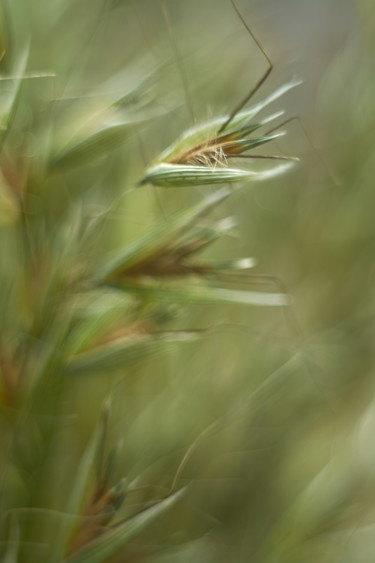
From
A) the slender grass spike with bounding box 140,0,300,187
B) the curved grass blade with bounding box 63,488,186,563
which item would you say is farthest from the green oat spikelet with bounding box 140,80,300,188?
the curved grass blade with bounding box 63,488,186,563

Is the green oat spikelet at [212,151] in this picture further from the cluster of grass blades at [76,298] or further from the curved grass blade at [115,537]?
the curved grass blade at [115,537]

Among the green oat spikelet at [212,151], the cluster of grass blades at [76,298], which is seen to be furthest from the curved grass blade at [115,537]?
the green oat spikelet at [212,151]

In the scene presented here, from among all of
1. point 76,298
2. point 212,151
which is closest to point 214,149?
point 212,151

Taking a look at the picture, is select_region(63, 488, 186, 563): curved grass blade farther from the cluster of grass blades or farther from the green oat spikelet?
the green oat spikelet

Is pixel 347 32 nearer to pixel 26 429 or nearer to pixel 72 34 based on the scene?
pixel 72 34

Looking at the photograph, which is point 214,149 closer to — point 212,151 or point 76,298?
point 212,151
